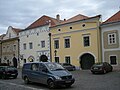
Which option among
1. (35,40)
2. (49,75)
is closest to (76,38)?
(35,40)

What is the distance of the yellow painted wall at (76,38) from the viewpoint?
3434cm

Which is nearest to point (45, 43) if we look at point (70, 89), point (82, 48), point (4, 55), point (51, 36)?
point (51, 36)

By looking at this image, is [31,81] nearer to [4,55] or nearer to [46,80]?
[46,80]

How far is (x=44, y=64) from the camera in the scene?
16562 millimetres

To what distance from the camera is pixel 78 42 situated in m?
36.6

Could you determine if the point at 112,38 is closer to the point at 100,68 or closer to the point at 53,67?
the point at 100,68

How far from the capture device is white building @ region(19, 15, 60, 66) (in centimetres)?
4191

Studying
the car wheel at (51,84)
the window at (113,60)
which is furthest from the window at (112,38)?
the car wheel at (51,84)

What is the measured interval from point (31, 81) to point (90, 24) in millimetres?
19316

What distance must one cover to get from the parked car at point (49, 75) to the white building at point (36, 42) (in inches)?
922

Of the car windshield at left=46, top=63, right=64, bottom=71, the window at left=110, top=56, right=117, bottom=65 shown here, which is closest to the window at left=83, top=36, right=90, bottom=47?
the window at left=110, top=56, right=117, bottom=65

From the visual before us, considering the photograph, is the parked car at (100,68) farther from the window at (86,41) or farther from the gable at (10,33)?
the gable at (10,33)

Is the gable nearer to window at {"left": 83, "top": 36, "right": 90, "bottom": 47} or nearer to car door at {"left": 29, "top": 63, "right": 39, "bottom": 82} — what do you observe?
window at {"left": 83, "top": 36, "right": 90, "bottom": 47}

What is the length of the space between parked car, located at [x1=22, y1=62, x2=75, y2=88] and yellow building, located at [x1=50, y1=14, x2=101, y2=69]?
18006mm
